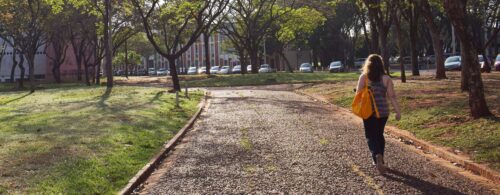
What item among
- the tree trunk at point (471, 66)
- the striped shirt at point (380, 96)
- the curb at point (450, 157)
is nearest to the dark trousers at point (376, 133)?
the striped shirt at point (380, 96)

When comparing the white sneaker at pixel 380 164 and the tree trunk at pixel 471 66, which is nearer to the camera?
the white sneaker at pixel 380 164

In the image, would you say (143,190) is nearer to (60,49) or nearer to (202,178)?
(202,178)

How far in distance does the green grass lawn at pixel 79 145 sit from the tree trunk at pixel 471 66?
20.4 ft

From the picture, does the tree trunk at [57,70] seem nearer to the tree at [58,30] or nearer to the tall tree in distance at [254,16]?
the tree at [58,30]

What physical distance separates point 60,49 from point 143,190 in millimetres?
45031

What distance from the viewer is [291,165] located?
8070mm

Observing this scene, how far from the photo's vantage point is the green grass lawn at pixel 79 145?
6.81 meters

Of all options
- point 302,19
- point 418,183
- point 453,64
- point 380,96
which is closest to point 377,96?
point 380,96

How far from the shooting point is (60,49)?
48.8 m

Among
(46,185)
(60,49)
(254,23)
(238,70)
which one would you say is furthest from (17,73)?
(46,185)

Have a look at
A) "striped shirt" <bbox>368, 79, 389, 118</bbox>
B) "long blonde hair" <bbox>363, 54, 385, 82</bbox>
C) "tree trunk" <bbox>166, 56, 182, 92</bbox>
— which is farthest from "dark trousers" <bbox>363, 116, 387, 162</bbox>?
"tree trunk" <bbox>166, 56, 182, 92</bbox>

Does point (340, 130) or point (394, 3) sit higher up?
point (394, 3)

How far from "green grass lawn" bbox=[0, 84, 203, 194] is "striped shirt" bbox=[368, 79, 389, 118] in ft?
11.6

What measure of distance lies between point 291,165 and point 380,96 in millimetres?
1680
